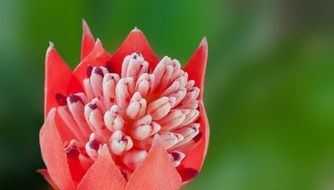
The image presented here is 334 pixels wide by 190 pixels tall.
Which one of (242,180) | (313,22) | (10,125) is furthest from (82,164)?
(313,22)

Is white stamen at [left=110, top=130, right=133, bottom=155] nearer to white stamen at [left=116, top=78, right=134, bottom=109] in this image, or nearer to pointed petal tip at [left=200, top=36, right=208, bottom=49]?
white stamen at [left=116, top=78, right=134, bottom=109]

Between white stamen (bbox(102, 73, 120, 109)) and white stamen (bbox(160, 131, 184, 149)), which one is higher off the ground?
white stamen (bbox(102, 73, 120, 109))

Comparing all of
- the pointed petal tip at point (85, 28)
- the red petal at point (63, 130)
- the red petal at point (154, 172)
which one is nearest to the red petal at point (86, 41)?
the pointed petal tip at point (85, 28)

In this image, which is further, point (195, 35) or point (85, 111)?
point (195, 35)

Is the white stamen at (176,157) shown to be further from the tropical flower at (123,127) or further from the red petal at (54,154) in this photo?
the red petal at (54,154)

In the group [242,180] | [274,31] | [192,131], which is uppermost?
[274,31]

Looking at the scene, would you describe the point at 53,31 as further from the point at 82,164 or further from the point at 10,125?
the point at 82,164

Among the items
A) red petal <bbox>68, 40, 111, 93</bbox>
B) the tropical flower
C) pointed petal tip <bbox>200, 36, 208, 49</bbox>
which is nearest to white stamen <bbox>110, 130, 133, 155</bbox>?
the tropical flower
